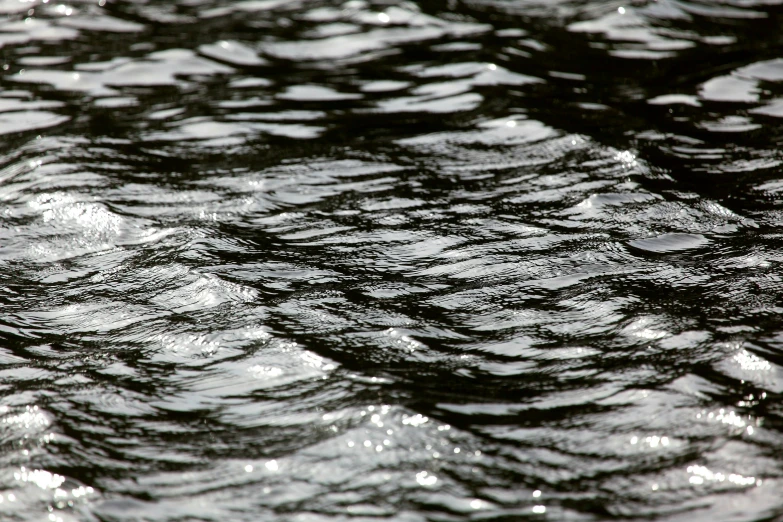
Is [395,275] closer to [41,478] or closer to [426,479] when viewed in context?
[426,479]

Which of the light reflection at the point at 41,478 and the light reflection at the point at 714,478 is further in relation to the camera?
the light reflection at the point at 41,478

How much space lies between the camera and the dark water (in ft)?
8.04

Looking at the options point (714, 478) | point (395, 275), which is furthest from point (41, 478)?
point (714, 478)

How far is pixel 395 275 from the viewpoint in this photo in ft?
11.5

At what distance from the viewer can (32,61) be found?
5992 millimetres

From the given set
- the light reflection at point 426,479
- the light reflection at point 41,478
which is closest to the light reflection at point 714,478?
the light reflection at point 426,479

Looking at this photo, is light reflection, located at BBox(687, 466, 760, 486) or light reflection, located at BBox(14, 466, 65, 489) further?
light reflection, located at BBox(14, 466, 65, 489)

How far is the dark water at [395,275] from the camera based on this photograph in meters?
2.45

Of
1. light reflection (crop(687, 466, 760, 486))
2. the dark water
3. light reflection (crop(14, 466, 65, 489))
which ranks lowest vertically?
light reflection (crop(14, 466, 65, 489))

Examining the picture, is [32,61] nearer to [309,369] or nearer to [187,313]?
[187,313]

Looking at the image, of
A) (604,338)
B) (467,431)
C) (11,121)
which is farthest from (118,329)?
(11,121)

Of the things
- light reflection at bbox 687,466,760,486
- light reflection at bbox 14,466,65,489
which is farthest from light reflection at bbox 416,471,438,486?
light reflection at bbox 14,466,65,489

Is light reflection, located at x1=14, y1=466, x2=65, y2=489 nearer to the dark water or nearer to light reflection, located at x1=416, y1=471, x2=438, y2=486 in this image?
the dark water

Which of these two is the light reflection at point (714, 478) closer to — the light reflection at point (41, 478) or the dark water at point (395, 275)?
the dark water at point (395, 275)
